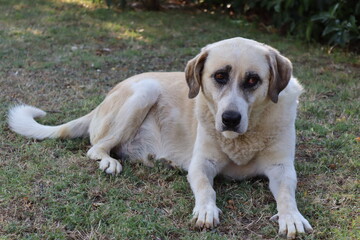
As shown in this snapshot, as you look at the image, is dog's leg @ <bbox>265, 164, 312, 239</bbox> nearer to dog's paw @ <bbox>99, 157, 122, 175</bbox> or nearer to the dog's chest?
the dog's chest

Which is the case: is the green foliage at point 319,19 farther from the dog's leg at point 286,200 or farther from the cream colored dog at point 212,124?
the dog's leg at point 286,200

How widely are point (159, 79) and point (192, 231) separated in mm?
1647

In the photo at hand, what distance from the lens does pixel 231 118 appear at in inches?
112

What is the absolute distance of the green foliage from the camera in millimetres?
6473

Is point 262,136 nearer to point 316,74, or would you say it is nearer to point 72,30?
point 316,74

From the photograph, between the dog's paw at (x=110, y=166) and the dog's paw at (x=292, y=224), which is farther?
the dog's paw at (x=110, y=166)

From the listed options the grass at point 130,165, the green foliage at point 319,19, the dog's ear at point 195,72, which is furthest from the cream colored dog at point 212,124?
the green foliage at point 319,19

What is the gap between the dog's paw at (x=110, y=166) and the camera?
3379 millimetres

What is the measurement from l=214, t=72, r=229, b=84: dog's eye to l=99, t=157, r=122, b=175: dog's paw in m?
0.99

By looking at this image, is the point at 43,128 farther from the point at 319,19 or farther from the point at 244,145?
the point at 319,19

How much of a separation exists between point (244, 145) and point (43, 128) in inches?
69.1

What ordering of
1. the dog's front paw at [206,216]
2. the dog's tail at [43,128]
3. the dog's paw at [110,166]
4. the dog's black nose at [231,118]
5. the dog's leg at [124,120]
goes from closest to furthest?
the dog's front paw at [206,216], the dog's black nose at [231,118], the dog's paw at [110,166], the dog's leg at [124,120], the dog's tail at [43,128]

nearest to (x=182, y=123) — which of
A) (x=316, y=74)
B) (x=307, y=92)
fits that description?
(x=307, y=92)

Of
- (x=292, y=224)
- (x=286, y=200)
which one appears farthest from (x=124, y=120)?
(x=292, y=224)
